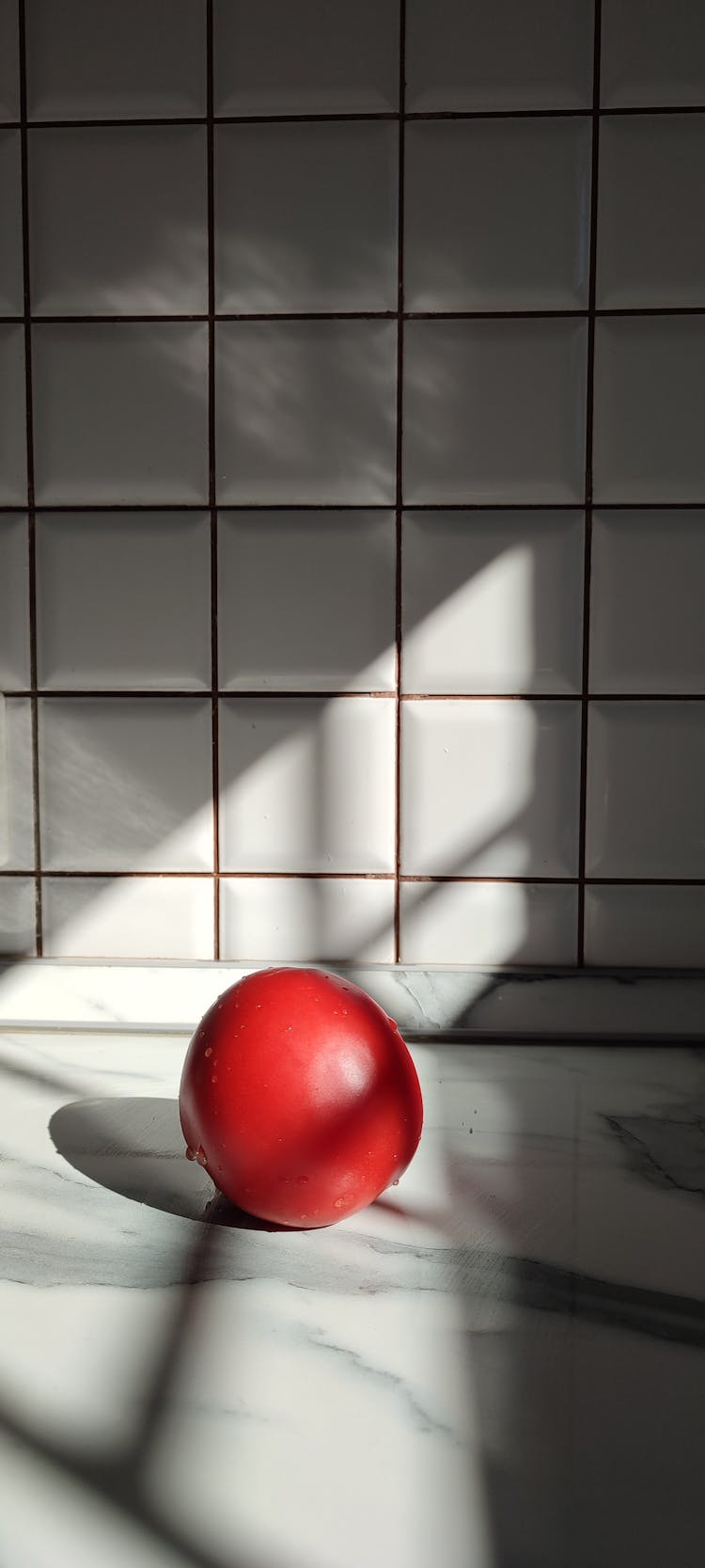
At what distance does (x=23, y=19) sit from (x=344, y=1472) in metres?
1.30

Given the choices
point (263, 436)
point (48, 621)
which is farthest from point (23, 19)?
point (48, 621)

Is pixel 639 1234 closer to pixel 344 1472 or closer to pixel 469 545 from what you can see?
pixel 344 1472

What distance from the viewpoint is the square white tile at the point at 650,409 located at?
111cm

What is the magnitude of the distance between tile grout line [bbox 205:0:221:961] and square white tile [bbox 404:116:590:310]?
7.9 inches

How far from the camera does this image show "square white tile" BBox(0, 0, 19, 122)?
111cm

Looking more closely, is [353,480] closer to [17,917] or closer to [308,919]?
[308,919]

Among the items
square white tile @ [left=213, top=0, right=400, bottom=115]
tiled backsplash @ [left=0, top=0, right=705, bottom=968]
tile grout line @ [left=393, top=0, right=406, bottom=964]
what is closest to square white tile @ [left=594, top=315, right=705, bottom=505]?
tiled backsplash @ [left=0, top=0, right=705, bottom=968]

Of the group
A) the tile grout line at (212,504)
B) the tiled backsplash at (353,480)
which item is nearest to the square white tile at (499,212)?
the tiled backsplash at (353,480)

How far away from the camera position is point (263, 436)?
3.72 feet

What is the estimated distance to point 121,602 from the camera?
3.83 feet

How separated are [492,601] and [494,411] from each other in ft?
0.63

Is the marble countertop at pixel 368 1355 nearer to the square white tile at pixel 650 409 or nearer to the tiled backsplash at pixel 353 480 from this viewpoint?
the tiled backsplash at pixel 353 480

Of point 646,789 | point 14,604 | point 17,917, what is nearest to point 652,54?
point 646,789

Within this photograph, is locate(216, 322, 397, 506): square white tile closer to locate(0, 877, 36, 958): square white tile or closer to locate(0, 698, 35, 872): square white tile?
locate(0, 698, 35, 872): square white tile
